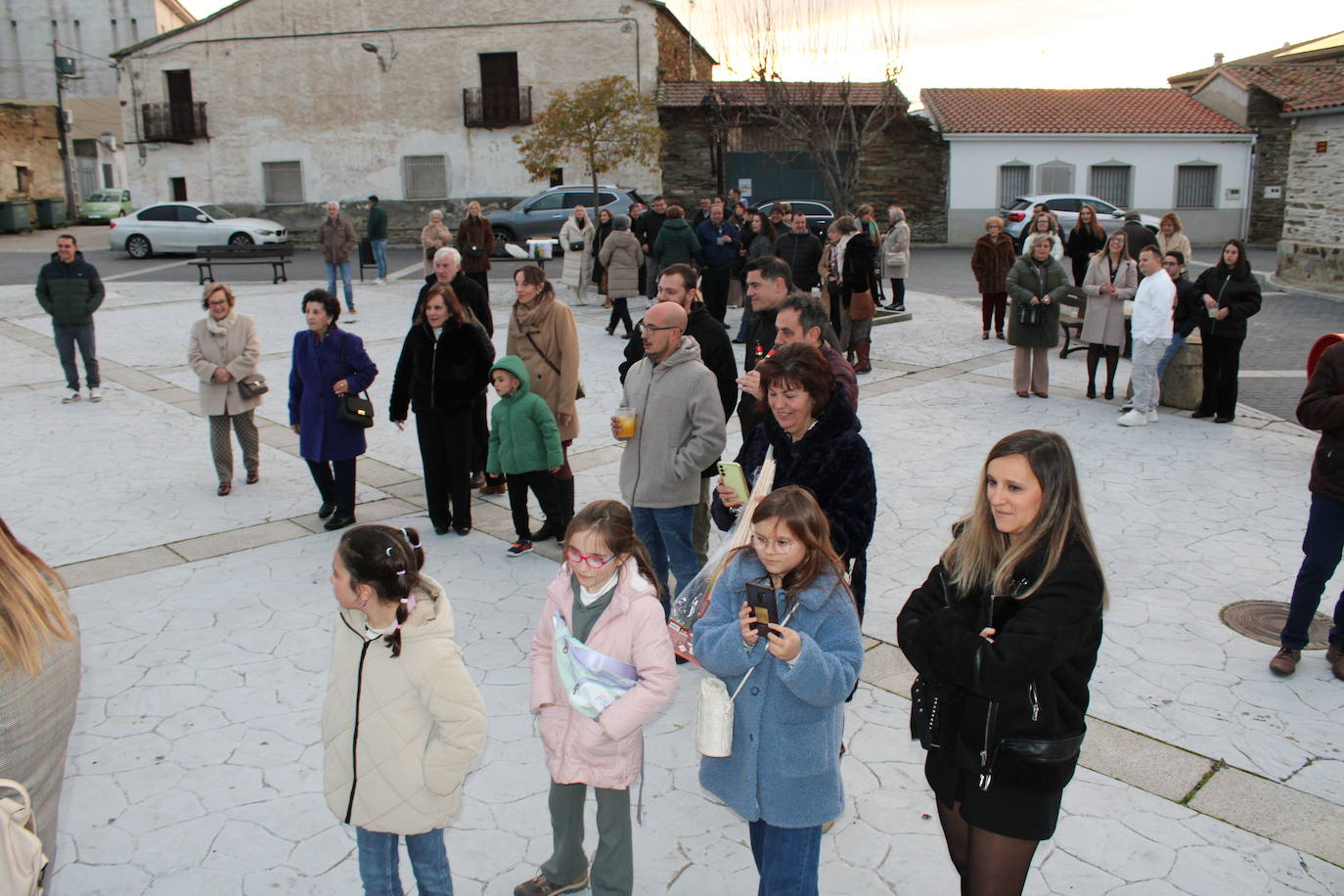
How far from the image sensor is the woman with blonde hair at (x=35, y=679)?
205 cm

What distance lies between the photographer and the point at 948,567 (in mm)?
2824

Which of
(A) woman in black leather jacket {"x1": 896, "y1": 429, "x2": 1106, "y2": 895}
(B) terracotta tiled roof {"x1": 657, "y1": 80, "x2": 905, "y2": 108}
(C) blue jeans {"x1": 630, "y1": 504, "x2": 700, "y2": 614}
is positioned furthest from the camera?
(B) terracotta tiled roof {"x1": 657, "y1": 80, "x2": 905, "y2": 108}

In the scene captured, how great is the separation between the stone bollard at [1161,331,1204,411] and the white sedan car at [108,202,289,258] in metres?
22.5

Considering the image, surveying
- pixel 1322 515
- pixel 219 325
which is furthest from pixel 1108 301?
pixel 219 325

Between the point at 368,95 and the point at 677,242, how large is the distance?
21.5 metres

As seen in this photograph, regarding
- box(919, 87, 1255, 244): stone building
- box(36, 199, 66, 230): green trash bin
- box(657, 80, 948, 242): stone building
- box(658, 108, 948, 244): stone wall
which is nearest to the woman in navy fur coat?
box(657, 80, 948, 242): stone building

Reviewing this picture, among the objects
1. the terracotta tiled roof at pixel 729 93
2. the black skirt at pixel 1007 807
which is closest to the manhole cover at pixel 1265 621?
the black skirt at pixel 1007 807

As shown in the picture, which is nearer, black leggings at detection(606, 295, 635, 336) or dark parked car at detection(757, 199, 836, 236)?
black leggings at detection(606, 295, 635, 336)

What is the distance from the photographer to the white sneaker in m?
9.53

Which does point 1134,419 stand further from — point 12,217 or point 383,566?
point 12,217

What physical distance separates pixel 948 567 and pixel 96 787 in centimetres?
348

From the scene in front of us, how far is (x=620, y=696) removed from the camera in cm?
318

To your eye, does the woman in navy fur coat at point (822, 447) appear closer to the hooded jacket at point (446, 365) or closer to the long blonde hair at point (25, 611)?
the long blonde hair at point (25, 611)

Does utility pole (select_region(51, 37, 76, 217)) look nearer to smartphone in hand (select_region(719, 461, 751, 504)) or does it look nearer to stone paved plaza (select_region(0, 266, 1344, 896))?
stone paved plaza (select_region(0, 266, 1344, 896))
